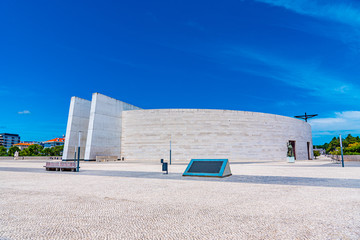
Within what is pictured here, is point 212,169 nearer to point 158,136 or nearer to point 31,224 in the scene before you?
point 31,224

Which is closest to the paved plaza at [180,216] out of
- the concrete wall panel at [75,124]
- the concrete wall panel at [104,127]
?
the concrete wall panel at [104,127]

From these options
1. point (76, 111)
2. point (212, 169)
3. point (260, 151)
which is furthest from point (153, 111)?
point (212, 169)

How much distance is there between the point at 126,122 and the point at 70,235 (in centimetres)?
5255

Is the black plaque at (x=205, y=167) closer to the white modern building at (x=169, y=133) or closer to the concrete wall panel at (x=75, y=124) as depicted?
the white modern building at (x=169, y=133)

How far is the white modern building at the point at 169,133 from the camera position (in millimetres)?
51000

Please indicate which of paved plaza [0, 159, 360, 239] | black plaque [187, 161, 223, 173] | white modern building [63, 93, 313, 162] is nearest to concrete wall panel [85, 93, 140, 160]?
white modern building [63, 93, 313, 162]

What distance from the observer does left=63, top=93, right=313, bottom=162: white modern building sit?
167 ft

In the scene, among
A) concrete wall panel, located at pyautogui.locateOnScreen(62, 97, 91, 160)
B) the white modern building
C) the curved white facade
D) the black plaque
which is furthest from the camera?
the curved white facade

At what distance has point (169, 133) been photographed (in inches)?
2060

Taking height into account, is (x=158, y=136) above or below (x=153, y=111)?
below

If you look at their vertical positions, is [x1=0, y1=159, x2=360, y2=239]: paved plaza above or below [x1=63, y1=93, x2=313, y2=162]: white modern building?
below

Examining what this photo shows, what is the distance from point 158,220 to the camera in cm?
534

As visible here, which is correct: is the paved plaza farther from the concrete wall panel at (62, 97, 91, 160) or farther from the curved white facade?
the concrete wall panel at (62, 97, 91, 160)

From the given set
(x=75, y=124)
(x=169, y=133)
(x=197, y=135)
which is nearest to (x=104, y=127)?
(x=75, y=124)
